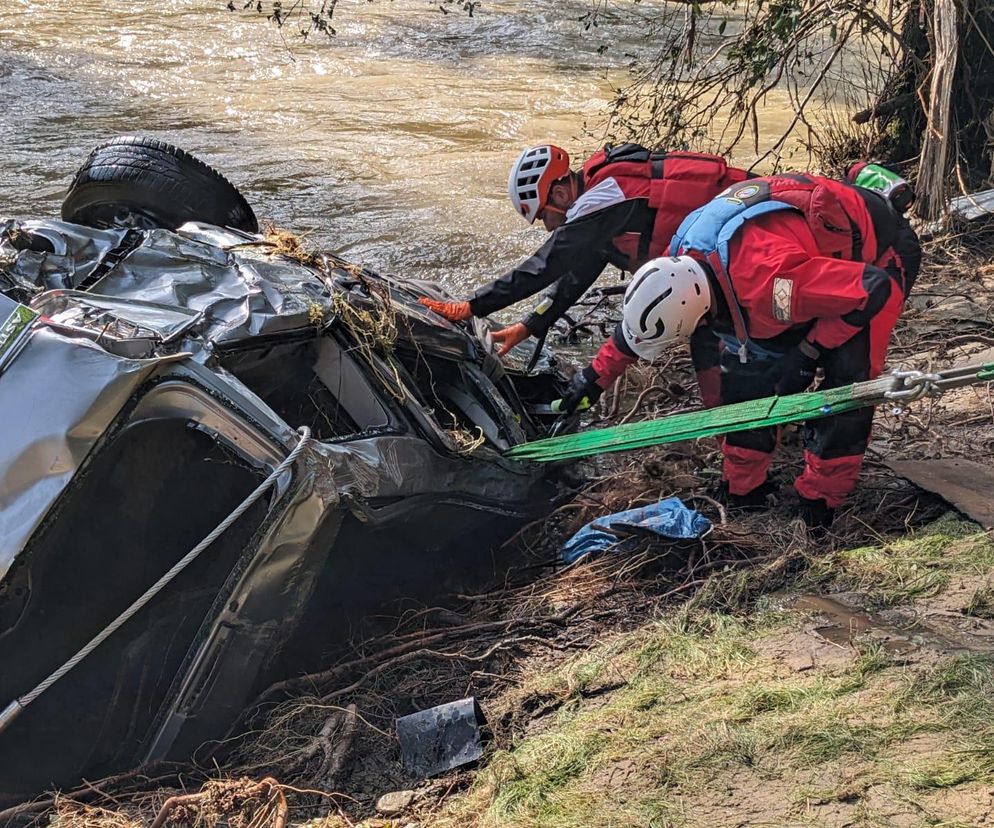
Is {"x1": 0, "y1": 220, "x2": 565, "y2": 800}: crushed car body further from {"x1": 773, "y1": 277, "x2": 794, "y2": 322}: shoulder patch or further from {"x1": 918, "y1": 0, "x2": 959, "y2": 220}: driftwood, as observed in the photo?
{"x1": 918, "y1": 0, "x2": 959, "y2": 220}: driftwood

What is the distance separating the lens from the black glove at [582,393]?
4.43 metres

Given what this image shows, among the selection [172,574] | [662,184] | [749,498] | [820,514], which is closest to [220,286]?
[172,574]

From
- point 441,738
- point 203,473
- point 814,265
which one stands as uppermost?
point 814,265

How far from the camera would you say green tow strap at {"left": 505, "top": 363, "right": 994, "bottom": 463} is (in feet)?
9.44

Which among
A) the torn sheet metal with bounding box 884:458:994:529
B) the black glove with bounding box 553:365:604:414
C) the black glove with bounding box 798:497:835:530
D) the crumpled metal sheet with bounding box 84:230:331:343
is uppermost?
the crumpled metal sheet with bounding box 84:230:331:343

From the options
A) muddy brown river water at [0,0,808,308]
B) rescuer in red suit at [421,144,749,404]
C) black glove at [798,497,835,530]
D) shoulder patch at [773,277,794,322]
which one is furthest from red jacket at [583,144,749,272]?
muddy brown river water at [0,0,808,308]

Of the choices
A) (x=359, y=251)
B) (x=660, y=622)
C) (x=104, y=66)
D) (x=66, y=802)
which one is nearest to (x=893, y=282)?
(x=660, y=622)

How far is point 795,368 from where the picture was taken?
4.08 m

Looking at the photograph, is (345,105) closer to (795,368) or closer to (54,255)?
(54,255)

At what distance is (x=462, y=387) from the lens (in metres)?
3.96

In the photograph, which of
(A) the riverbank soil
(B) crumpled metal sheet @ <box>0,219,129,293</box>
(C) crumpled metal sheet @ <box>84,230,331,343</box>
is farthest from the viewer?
(B) crumpled metal sheet @ <box>0,219,129,293</box>

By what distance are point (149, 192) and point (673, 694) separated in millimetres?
3231

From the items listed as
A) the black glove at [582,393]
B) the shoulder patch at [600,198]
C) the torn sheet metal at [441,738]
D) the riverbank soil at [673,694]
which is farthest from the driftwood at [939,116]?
the torn sheet metal at [441,738]

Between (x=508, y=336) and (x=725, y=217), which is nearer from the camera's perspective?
(x=725, y=217)
